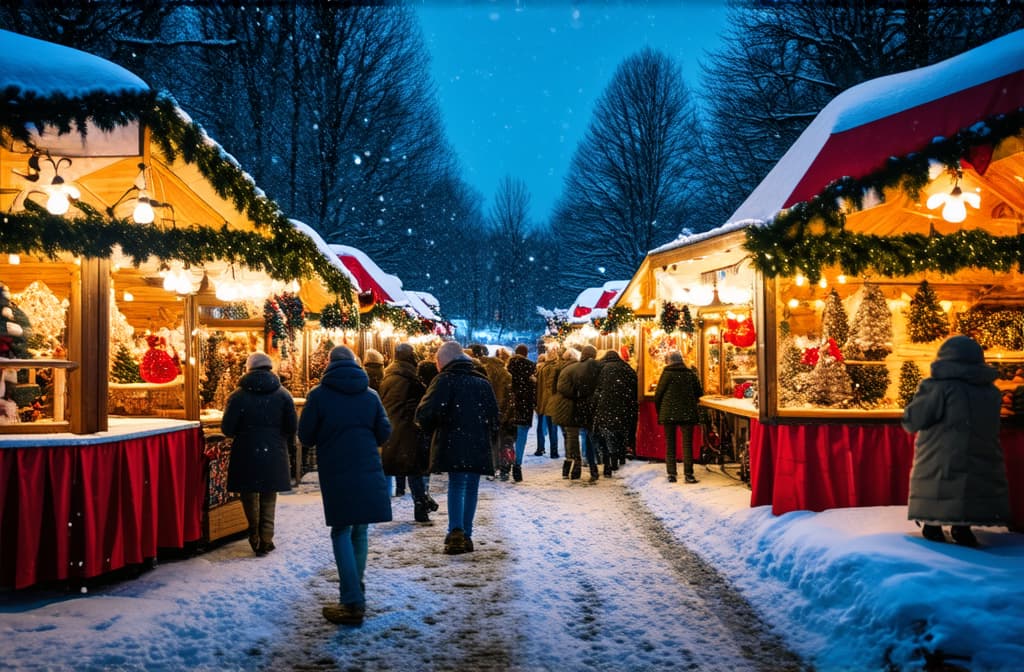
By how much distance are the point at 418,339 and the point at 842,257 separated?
2005 centimetres

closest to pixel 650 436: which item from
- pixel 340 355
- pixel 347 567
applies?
pixel 340 355

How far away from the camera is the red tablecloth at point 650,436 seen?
13.9 meters

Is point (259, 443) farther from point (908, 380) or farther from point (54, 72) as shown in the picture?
point (908, 380)

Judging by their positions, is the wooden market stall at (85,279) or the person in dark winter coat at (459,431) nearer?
the wooden market stall at (85,279)

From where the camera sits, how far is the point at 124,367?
384 inches

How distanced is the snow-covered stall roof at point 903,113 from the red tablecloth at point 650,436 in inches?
224

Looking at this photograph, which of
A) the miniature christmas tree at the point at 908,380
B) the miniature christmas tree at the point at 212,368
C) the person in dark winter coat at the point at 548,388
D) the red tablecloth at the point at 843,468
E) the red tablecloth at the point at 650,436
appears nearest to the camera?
the red tablecloth at the point at 843,468

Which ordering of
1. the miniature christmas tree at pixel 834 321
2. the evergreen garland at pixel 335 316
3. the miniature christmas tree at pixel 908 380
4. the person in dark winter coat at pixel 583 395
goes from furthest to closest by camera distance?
the evergreen garland at pixel 335 316 < the person in dark winter coat at pixel 583 395 < the miniature christmas tree at pixel 834 321 < the miniature christmas tree at pixel 908 380

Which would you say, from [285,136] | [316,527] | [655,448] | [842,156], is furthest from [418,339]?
[842,156]

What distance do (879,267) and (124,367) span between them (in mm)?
9001

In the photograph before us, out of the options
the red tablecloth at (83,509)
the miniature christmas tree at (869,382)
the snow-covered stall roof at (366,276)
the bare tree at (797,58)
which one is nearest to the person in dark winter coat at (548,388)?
the snow-covered stall roof at (366,276)

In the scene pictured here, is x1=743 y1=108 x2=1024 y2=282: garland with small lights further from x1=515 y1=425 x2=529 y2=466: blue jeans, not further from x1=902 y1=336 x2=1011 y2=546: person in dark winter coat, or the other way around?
x1=515 y1=425 x2=529 y2=466: blue jeans

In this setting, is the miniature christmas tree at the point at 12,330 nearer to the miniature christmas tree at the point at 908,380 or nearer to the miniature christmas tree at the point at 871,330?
the miniature christmas tree at the point at 871,330

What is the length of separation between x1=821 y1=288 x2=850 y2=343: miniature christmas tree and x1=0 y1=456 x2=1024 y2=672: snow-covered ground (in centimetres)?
220
